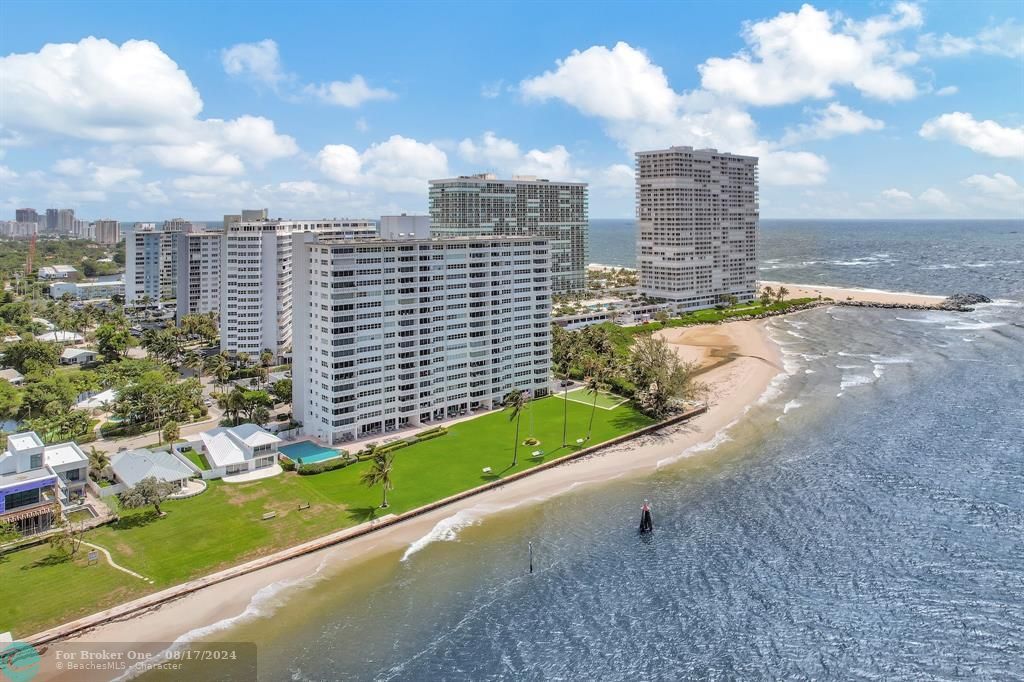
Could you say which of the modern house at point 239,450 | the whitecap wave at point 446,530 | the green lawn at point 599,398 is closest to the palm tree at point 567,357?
the green lawn at point 599,398

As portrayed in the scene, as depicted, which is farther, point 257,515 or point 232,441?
point 232,441

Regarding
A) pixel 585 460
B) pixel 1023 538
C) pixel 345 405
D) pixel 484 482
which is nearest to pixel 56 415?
pixel 345 405

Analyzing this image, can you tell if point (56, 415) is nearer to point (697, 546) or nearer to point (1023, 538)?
point (697, 546)

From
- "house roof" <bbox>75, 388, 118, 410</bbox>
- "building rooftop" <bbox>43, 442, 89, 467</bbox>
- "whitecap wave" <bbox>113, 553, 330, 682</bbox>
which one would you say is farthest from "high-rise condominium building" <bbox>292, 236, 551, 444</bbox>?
"house roof" <bbox>75, 388, 118, 410</bbox>

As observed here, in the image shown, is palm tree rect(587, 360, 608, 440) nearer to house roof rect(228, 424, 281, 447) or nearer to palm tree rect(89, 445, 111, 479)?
house roof rect(228, 424, 281, 447)

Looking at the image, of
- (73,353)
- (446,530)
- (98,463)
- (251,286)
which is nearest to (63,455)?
(98,463)

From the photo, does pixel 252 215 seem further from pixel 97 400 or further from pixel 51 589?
pixel 51 589

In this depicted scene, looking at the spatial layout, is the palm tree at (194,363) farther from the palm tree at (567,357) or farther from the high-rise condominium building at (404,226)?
the palm tree at (567,357)

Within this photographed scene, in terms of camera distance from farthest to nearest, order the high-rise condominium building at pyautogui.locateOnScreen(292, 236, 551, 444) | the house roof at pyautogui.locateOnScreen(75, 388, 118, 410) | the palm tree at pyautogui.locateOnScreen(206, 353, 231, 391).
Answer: the palm tree at pyautogui.locateOnScreen(206, 353, 231, 391) → the house roof at pyautogui.locateOnScreen(75, 388, 118, 410) → the high-rise condominium building at pyautogui.locateOnScreen(292, 236, 551, 444)
